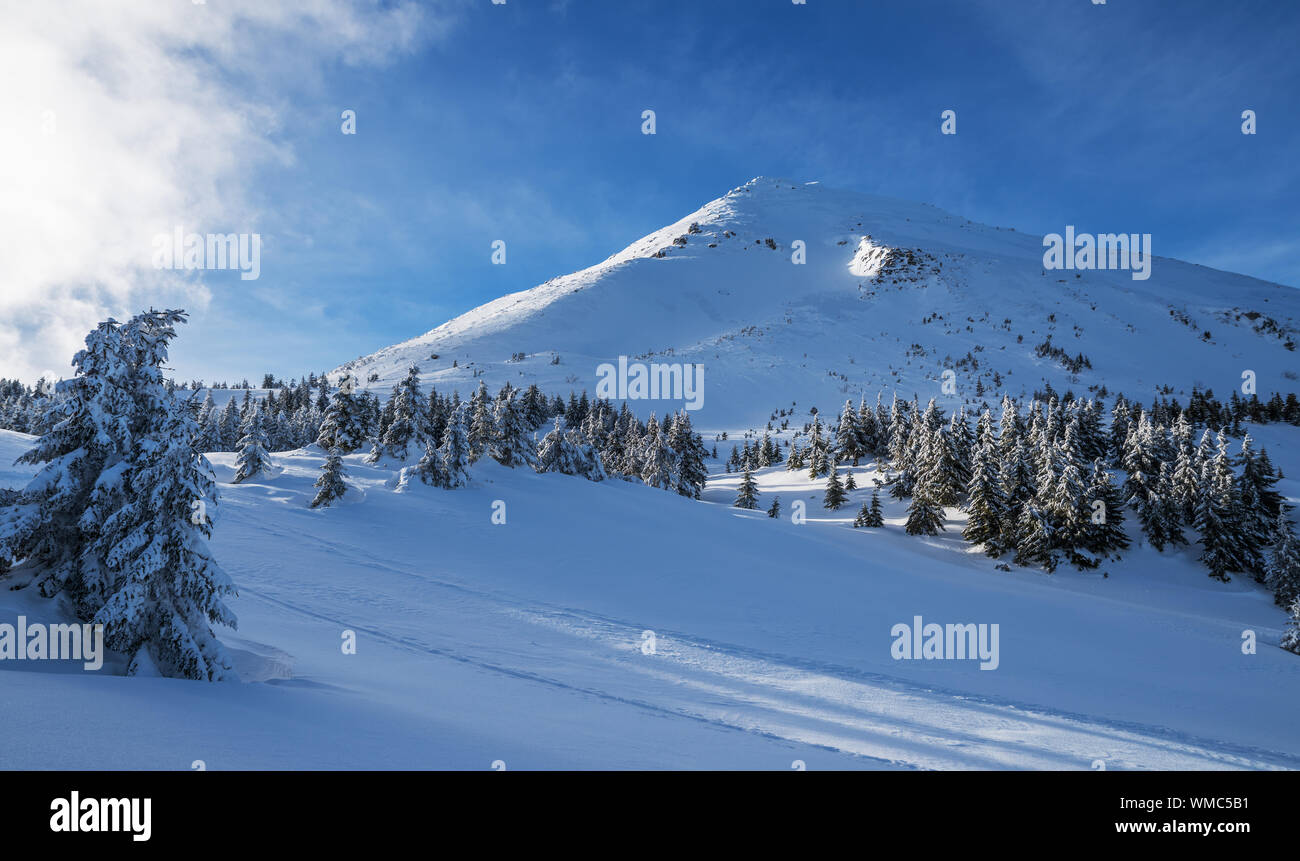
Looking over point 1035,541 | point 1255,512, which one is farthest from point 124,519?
point 1255,512

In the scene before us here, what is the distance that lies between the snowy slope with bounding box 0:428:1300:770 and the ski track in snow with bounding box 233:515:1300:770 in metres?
0.09

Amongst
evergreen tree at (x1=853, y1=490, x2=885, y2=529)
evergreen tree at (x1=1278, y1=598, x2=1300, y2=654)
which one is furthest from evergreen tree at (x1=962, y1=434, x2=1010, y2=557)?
evergreen tree at (x1=1278, y1=598, x2=1300, y2=654)

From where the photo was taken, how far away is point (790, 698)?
11992 millimetres

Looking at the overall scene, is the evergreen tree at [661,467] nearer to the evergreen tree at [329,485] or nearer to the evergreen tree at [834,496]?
the evergreen tree at [834,496]

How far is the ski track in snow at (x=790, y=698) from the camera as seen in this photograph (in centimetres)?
955

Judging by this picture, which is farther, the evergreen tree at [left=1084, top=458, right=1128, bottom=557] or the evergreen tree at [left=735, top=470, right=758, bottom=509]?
the evergreen tree at [left=735, top=470, right=758, bottom=509]

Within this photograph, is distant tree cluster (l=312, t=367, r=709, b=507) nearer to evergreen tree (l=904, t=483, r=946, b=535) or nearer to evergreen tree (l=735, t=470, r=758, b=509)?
evergreen tree (l=735, t=470, r=758, b=509)

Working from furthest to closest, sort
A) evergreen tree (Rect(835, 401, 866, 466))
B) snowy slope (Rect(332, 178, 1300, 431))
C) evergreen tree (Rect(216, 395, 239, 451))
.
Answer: snowy slope (Rect(332, 178, 1300, 431)) → evergreen tree (Rect(216, 395, 239, 451)) → evergreen tree (Rect(835, 401, 866, 466))

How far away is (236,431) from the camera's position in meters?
75.5

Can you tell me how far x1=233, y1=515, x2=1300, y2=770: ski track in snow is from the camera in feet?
31.3

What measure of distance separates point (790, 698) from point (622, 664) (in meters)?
3.99

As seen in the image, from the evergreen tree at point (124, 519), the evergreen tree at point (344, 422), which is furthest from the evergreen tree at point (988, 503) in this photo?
A: the evergreen tree at point (344, 422)
